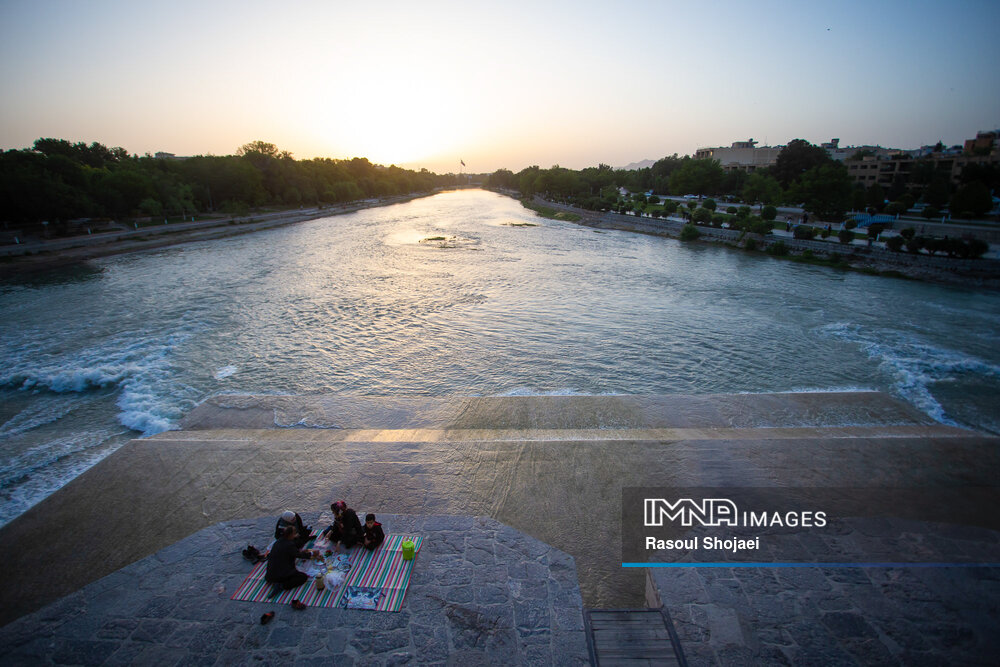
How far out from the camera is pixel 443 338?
14.6 metres

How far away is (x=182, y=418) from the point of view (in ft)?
29.7

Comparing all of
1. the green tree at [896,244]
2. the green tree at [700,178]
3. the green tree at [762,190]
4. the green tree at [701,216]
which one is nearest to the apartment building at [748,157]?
the green tree at [700,178]

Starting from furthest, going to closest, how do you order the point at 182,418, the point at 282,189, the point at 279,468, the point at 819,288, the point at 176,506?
the point at 282,189 < the point at 819,288 < the point at 182,418 < the point at 279,468 < the point at 176,506

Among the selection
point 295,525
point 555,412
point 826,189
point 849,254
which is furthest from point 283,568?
point 826,189

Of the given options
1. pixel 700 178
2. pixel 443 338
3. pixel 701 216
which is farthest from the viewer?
pixel 700 178

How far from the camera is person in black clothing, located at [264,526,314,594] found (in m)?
4.38

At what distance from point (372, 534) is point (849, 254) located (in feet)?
112

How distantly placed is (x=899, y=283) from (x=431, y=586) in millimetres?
30517

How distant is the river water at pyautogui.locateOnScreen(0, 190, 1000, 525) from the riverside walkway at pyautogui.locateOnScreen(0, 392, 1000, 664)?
1506 millimetres

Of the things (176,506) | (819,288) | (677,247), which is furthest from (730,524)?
(677,247)

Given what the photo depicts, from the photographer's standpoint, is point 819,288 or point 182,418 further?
point 819,288

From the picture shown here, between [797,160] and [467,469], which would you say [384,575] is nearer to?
[467,469]

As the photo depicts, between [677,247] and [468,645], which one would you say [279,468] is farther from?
[677,247]

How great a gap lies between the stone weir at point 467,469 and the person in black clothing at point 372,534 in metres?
0.64
